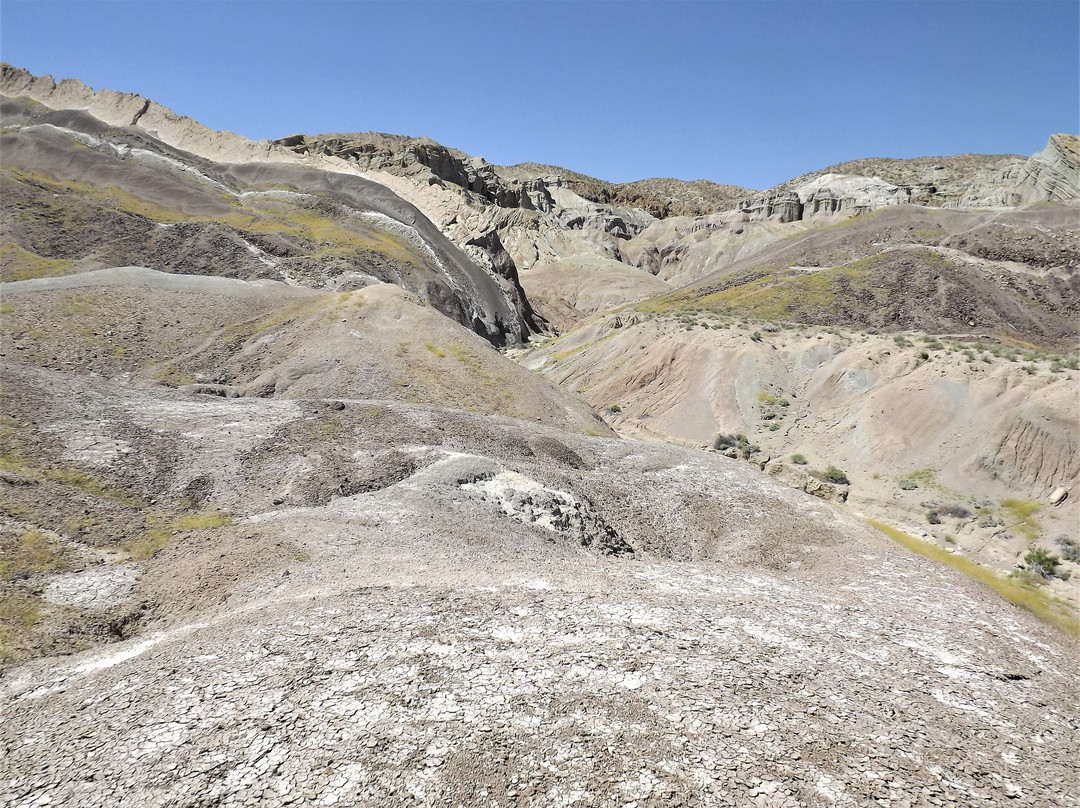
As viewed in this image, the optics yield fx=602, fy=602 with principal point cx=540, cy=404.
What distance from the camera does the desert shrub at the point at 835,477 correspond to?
2544 cm

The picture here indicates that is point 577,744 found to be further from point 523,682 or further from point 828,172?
point 828,172

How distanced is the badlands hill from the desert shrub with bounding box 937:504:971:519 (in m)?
0.16

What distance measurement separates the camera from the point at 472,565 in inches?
418

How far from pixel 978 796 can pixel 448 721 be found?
4853 millimetres

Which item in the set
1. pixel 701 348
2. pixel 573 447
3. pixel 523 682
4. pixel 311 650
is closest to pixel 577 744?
pixel 523 682

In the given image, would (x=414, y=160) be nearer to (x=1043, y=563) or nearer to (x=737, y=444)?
(x=737, y=444)

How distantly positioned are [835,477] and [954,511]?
4.49 metres

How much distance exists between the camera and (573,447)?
64.8ft

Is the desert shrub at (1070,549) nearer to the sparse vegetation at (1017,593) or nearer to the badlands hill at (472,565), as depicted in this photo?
the badlands hill at (472,565)

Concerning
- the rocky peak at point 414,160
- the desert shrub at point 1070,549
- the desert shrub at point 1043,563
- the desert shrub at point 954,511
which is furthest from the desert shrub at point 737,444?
the rocky peak at point 414,160

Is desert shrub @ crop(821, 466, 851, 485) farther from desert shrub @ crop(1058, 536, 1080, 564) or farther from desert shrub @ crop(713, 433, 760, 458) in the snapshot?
desert shrub @ crop(1058, 536, 1080, 564)

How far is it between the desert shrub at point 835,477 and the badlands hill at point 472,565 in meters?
1.26

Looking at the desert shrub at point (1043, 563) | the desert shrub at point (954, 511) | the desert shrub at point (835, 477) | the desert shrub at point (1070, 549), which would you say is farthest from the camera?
the desert shrub at point (835, 477)

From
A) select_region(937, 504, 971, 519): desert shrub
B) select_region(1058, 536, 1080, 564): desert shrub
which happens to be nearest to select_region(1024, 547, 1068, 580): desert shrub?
select_region(1058, 536, 1080, 564): desert shrub
